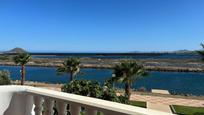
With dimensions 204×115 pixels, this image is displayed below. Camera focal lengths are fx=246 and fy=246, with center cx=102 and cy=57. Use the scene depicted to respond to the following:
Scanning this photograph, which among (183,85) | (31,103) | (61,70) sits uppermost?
(31,103)

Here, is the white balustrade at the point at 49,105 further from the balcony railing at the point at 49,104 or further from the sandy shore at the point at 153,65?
the sandy shore at the point at 153,65

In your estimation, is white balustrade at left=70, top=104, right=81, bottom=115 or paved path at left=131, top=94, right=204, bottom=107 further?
paved path at left=131, top=94, right=204, bottom=107

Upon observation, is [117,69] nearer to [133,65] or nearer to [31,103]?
[133,65]

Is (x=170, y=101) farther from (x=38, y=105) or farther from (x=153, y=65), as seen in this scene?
(x=153, y=65)

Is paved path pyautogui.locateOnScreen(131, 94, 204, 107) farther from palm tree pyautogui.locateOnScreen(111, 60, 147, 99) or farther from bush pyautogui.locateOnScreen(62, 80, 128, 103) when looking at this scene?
bush pyautogui.locateOnScreen(62, 80, 128, 103)

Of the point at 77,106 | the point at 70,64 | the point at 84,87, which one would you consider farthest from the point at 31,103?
the point at 70,64

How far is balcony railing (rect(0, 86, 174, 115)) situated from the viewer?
149cm

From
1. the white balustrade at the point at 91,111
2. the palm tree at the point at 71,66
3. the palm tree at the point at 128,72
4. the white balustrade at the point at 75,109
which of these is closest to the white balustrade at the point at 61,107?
the white balustrade at the point at 75,109

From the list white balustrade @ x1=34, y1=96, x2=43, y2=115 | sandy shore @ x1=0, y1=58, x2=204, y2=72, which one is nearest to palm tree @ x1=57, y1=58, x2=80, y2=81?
white balustrade @ x1=34, y1=96, x2=43, y2=115

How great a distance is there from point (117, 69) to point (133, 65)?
142 cm

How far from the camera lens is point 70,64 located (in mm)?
28922

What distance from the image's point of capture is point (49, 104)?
2041 millimetres

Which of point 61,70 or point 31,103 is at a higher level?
point 31,103

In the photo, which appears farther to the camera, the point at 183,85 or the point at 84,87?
the point at 183,85
